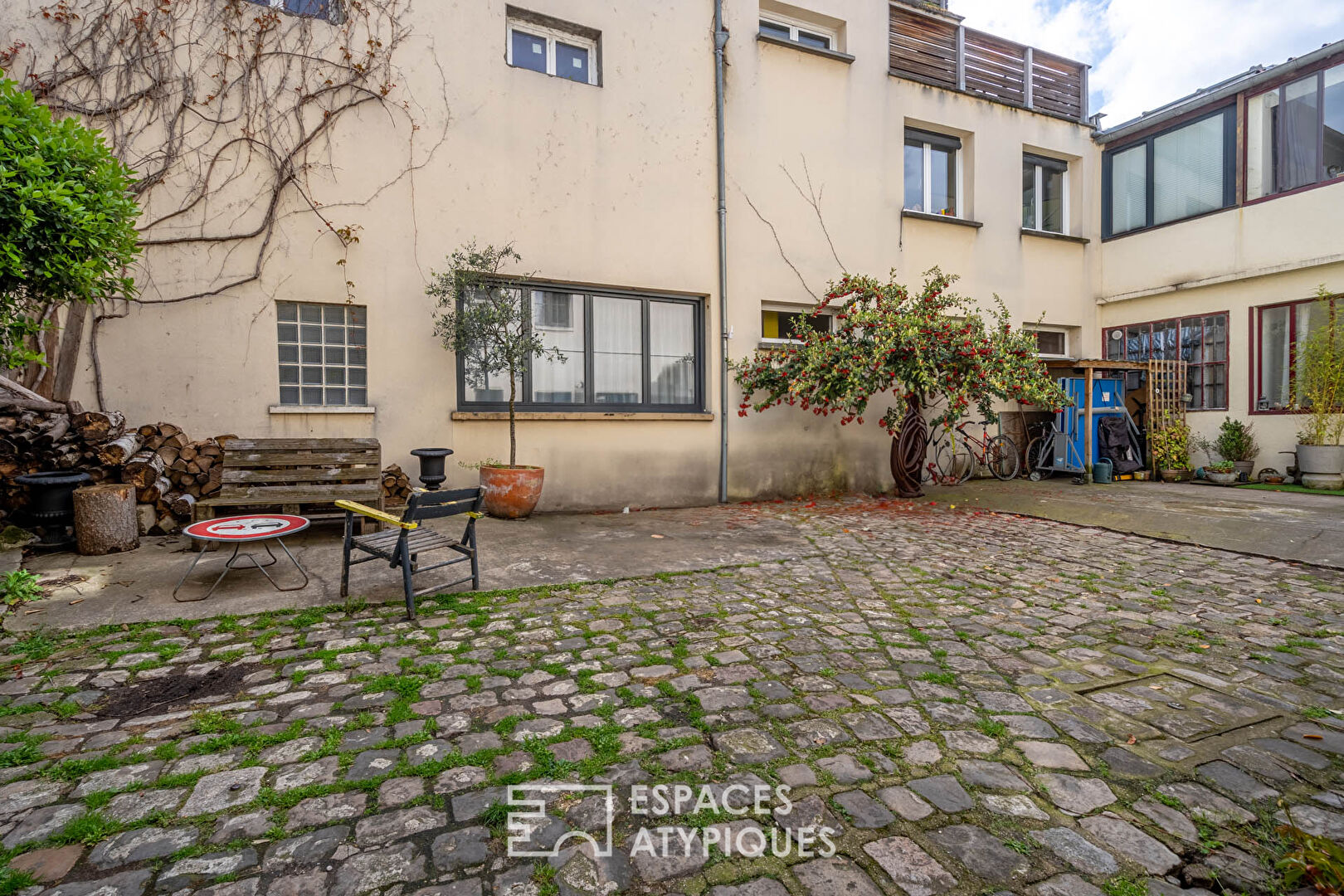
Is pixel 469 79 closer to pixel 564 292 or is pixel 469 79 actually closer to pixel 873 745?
pixel 564 292

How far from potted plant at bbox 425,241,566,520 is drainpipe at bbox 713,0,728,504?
8.29ft

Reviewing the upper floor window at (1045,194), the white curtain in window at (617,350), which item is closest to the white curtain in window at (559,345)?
the white curtain in window at (617,350)

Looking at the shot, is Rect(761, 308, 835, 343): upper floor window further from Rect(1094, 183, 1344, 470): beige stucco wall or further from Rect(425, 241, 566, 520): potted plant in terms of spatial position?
Rect(1094, 183, 1344, 470): beige stucco wall

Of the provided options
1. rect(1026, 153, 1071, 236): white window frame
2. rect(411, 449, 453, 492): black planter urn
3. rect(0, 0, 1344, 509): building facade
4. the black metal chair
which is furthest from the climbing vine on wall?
rect(1026, 153, 1071, 236): white window frame

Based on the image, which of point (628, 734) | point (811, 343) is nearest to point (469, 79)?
point (811, 343)

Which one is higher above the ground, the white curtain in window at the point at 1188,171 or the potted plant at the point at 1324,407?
the white curtain in window at the point at 1188,171

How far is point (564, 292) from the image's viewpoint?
7621mm

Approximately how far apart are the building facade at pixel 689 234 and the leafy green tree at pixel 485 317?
227mm

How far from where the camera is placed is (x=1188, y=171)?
11000mm

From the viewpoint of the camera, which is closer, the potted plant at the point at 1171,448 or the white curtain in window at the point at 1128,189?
the potted plant at the point at 1171,448

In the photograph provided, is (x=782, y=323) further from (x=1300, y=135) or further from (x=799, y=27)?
(x=1300, y=135)

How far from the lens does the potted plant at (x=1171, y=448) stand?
10.6 m

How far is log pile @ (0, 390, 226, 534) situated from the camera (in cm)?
507

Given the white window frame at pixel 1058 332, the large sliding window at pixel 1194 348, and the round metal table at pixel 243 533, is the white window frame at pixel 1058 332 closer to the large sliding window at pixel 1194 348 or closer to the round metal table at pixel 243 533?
the large sliding window at pixel 1194 348
